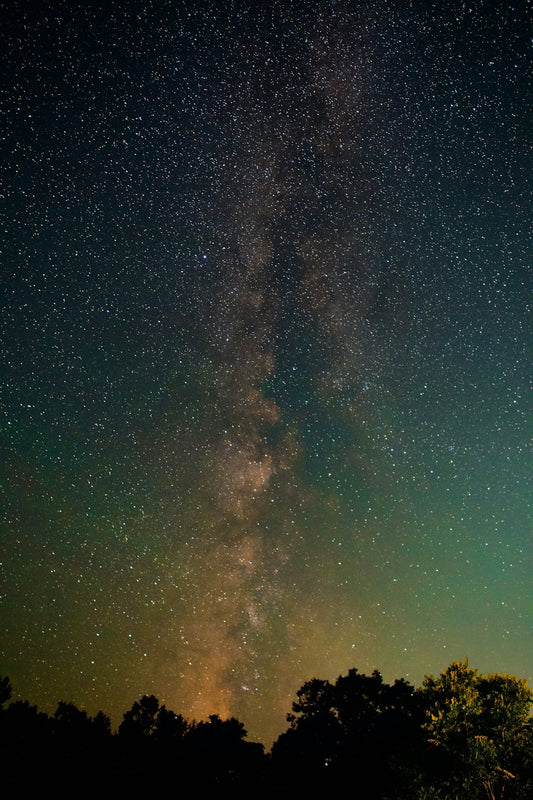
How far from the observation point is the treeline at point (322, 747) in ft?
38.9

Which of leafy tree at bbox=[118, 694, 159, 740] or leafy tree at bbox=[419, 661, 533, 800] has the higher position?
leafy tree at bbox=[419, 661, 533, 800]

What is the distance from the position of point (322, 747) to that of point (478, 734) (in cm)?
575

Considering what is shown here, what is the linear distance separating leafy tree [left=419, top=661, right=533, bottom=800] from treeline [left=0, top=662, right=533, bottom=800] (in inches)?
1.1

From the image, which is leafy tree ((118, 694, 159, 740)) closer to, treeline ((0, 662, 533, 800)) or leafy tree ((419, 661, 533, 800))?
treeline ((0, 662, 533, 800))

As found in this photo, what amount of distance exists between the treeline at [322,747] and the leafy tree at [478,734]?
0.03 m

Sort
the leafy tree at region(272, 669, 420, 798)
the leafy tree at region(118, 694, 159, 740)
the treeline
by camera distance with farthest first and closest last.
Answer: the leafy tree at region(118, 694, 159, 740) → the leafy tree at region(272, 669, 420, 798) → the treeline

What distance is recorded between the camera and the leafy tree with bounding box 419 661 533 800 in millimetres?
11898

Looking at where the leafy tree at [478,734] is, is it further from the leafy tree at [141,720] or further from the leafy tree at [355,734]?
the leafy tree at [141,720]

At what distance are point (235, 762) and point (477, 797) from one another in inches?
317

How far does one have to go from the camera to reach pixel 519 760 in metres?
12.0

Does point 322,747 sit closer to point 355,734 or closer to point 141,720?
point 355,734

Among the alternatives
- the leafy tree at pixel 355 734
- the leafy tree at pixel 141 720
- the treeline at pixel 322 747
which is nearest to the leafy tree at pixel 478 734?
the treeline at pixel 322 747

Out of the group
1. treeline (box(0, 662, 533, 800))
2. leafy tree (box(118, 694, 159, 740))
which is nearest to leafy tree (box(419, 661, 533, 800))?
treeline (box(0, 662, 533, 800))

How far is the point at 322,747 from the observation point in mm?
15320
